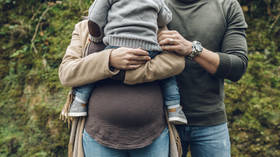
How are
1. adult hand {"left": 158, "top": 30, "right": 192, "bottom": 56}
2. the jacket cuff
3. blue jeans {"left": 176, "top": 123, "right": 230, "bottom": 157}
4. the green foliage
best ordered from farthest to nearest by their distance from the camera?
the green foliage, blue jeans {"left": 176, "top": 123, "right": 230, "bottom": 157}, adult hand {"left": 158, "top": 30, "right": 192, "bottom": 56}, the jacket cuff

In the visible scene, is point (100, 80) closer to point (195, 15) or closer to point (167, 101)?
point (167, 101)

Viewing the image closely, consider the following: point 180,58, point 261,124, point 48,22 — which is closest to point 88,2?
point 48,22

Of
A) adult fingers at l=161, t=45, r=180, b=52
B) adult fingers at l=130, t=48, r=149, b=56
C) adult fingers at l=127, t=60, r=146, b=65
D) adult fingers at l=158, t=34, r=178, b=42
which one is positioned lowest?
adult fingers at l=127, t=60, r=146, b=65

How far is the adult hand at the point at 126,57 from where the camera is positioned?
1313 millimetres

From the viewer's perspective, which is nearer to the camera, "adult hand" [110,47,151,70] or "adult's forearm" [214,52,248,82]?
"adult hand" [110,47,151,70]

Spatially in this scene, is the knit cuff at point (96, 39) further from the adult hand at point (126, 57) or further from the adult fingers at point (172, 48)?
the adult fingers at point (172, 48)

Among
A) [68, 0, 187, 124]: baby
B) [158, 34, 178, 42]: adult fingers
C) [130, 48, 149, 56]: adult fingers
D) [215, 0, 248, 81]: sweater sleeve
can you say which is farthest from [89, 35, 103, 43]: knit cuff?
[215, 0, 248, 81]: sweater sleeve

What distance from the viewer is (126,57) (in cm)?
131

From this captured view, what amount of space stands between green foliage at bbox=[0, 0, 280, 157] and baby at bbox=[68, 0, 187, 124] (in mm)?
1525

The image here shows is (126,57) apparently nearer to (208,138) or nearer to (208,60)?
(208,60)

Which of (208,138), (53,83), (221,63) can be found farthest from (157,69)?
(53,83)

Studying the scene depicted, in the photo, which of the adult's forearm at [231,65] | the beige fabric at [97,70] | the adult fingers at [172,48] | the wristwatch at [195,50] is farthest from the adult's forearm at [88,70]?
the adult's forearm at [231,65]

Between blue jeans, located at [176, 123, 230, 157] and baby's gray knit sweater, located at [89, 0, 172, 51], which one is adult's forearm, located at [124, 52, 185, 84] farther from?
blue jeans, located at [176, 123, 230, 157]

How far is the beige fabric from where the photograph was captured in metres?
1.32
